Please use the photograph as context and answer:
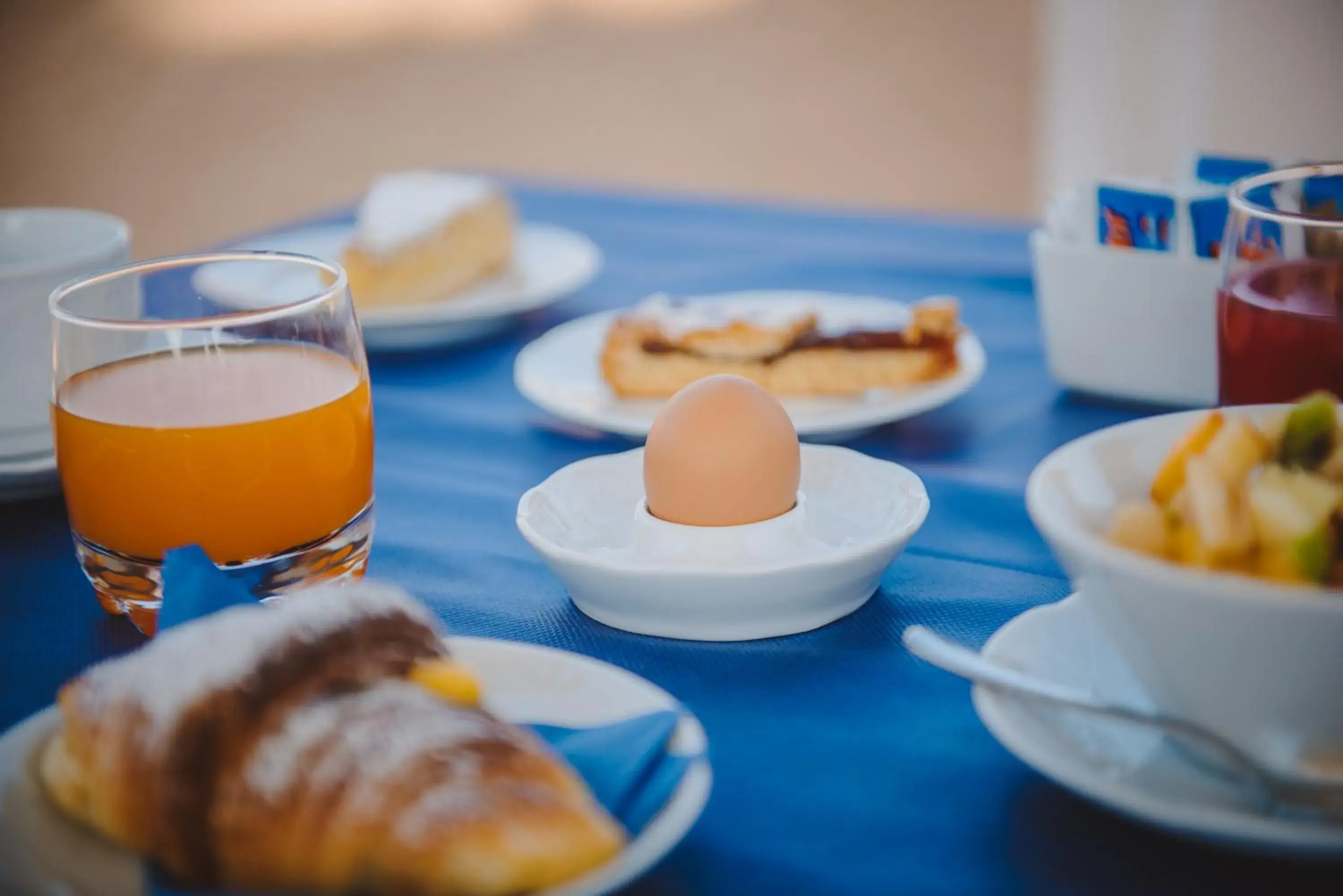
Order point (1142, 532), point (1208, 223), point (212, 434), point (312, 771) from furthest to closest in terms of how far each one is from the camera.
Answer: point (1208, 223), point (212, 434), point (1142, 532), point (312, 771)

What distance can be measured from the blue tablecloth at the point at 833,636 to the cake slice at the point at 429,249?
15cm

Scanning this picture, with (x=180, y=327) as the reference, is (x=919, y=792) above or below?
below

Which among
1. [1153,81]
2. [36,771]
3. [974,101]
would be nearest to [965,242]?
[36,771]

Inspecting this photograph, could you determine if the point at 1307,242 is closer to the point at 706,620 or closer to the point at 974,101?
the point at 706,620

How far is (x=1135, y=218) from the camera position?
1.09m

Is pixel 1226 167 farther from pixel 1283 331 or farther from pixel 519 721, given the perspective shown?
pixel 519 721

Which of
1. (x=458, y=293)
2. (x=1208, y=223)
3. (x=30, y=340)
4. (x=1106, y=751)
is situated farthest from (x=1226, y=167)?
(x=30, y=340)

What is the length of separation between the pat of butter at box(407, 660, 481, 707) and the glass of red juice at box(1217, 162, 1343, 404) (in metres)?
→ 0.58

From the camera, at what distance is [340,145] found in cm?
447

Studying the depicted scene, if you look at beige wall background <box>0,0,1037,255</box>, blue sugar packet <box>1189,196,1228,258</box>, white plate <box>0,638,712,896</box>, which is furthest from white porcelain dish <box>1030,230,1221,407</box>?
beige wall background <box>0,0,1037,255</box>

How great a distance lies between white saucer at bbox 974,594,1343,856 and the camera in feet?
1.60

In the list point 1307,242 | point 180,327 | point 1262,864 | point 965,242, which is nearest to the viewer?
point 1262,864

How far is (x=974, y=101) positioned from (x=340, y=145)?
6.90 feet

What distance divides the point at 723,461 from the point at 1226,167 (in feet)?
2.11
